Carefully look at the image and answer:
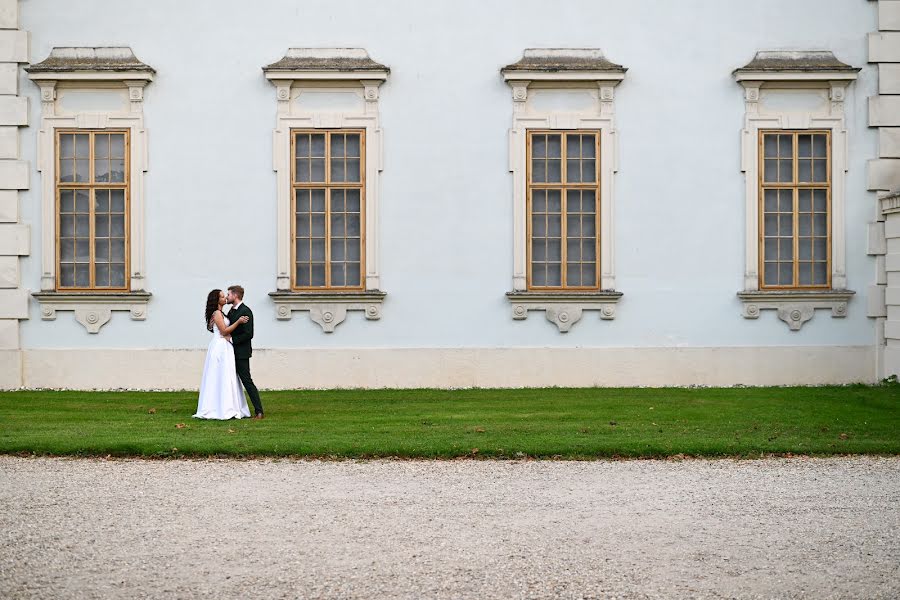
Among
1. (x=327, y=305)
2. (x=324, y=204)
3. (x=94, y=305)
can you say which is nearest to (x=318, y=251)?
(x=324, y=204)

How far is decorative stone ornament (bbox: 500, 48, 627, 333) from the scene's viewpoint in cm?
1589

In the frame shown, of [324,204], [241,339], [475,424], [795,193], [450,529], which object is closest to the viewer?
[450,529]

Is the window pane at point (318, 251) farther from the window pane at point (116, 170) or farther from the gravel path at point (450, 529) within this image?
the gravel path at point (450, 529)

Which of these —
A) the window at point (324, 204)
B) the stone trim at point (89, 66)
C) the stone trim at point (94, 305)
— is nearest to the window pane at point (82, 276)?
the stone trim at point (94, 305)

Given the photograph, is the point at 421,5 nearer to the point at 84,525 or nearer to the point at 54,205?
the point at 54,205

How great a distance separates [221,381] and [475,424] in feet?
9.12

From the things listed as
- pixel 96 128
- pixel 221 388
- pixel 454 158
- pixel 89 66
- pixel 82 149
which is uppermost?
pixel 89 66

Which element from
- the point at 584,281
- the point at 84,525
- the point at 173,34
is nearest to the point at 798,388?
the point at 584,281

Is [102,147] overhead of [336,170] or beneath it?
overhead

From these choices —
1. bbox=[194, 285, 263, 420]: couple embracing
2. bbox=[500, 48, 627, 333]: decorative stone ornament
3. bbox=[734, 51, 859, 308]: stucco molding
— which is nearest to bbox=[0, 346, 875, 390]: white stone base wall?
bbox=[500, 48, 627, 333]: decorative stone ornament

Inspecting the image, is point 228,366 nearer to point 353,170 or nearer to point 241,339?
point 241,339

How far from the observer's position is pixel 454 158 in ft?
52.4

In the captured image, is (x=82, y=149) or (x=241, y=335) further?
(x=82, y=149)

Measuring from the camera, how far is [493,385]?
16016 millimetres
